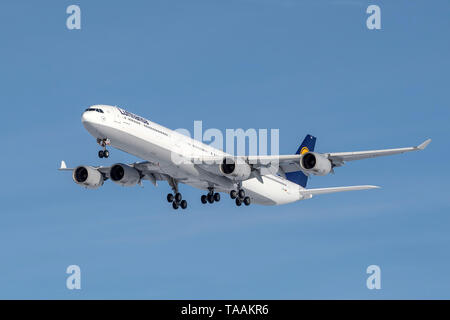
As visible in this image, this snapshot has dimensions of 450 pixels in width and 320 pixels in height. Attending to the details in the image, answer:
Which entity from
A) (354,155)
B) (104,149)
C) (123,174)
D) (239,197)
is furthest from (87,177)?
(354,155)

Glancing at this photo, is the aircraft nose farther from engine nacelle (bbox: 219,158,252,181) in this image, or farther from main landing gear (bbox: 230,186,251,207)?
main landing gear (bbox: 230,186,251,207)

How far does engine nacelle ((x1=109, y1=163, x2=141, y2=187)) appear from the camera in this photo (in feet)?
260

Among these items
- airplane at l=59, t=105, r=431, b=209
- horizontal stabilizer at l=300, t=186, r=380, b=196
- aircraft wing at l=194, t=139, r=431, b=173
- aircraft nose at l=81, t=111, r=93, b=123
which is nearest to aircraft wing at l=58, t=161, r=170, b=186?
airplane at l=59, t=105, r=431, b=209

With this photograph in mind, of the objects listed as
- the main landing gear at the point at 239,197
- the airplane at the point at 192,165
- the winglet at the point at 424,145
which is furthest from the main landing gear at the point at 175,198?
the winglet at the point at 424,145

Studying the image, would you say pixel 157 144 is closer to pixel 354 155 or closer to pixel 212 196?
pixel 212 196

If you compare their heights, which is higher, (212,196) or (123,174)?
(123,174)

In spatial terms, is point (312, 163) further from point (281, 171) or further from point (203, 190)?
point (203, 190)

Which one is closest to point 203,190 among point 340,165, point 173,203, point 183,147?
point 173,203

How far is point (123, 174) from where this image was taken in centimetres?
7919

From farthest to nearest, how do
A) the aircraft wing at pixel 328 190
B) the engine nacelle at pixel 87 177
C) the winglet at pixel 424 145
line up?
the engine nacelle at pixel 87 177
the aircraft wing at pixel 328 190
the winglet at pixel 424 145

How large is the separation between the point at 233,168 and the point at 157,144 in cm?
752

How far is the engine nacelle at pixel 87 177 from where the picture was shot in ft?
263

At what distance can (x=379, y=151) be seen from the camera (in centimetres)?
7175

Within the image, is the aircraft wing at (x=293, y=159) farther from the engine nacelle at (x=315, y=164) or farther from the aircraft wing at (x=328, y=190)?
the aircraft wing at (x=328, y=190)
